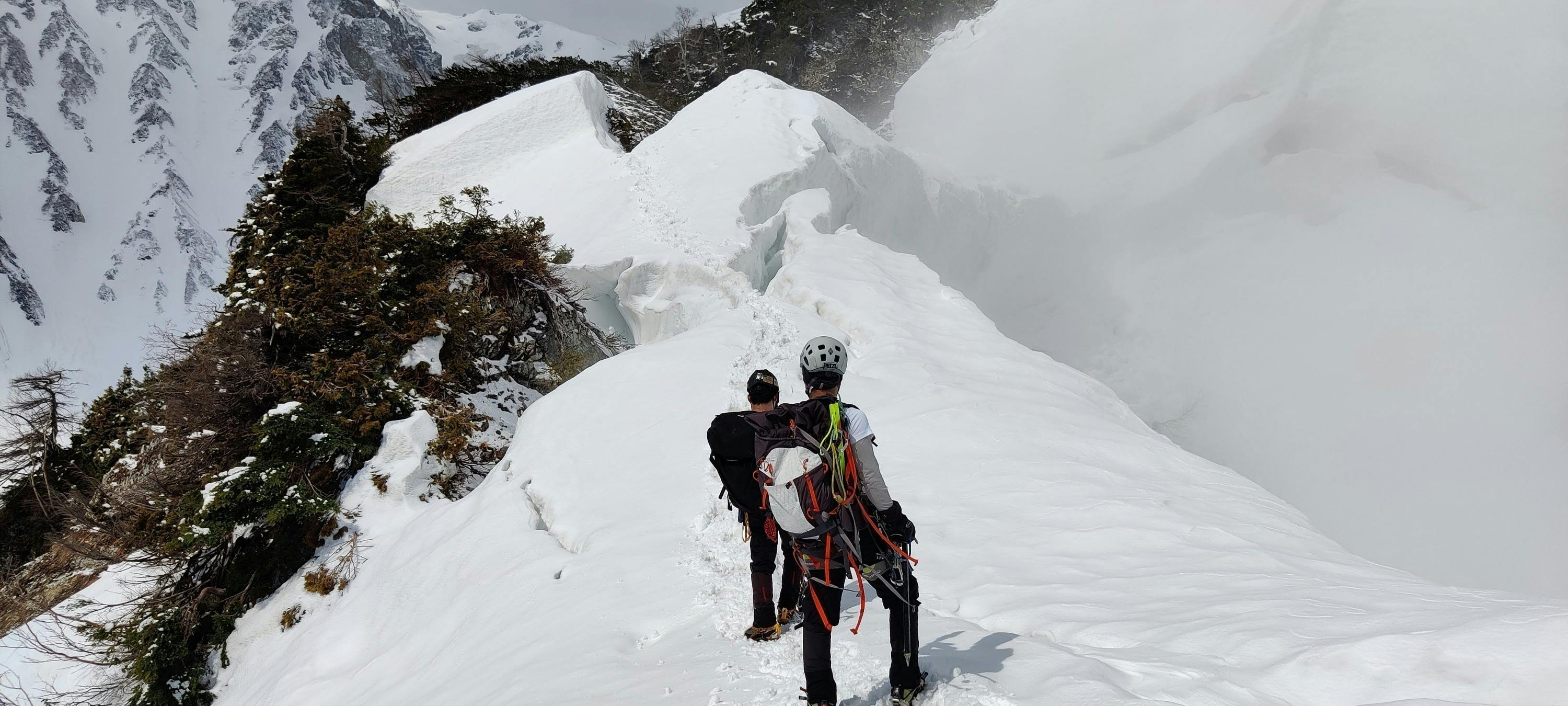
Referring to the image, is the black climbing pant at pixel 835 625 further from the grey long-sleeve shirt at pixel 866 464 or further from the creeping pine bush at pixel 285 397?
the creeping pine bush at pixel 285 397

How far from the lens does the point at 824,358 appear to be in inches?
117

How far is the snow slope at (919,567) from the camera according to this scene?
3162 millimetres

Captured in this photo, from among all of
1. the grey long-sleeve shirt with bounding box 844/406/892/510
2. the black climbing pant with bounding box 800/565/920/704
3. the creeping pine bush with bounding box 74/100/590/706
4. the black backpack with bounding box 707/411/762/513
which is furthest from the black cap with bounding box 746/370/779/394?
the creeping pine bush with bounding box 74/100/590/706

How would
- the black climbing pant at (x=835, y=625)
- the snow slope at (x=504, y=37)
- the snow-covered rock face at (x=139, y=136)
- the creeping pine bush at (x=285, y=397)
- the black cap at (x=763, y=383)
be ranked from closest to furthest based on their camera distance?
the black climbing pant at (x=835, y=625) → the black cap at (x=763, y=383) → the creeping pine bush at (x=285, y=397) → the snow-covered rock face at (x=139, y=136) → the snow slope at (x=504, y=37)

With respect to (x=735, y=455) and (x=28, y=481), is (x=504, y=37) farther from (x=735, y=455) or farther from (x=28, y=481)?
(x=735, y=455)

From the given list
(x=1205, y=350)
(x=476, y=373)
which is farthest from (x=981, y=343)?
(x=1205, y=350)

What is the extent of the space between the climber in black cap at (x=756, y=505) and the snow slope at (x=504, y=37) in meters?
118

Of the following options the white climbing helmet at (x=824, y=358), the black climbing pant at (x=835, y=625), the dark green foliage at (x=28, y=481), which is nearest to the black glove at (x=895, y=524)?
the black climbing pant at (x=835, y=625)

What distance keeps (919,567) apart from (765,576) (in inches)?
71.0

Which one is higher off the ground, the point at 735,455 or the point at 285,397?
the point at 735,455

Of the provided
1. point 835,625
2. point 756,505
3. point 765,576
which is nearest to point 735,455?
point 756,505

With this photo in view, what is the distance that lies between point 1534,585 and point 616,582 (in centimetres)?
3680

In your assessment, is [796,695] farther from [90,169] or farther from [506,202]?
[90,169]

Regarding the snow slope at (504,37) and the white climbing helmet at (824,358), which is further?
the snow slope at (504,37)
